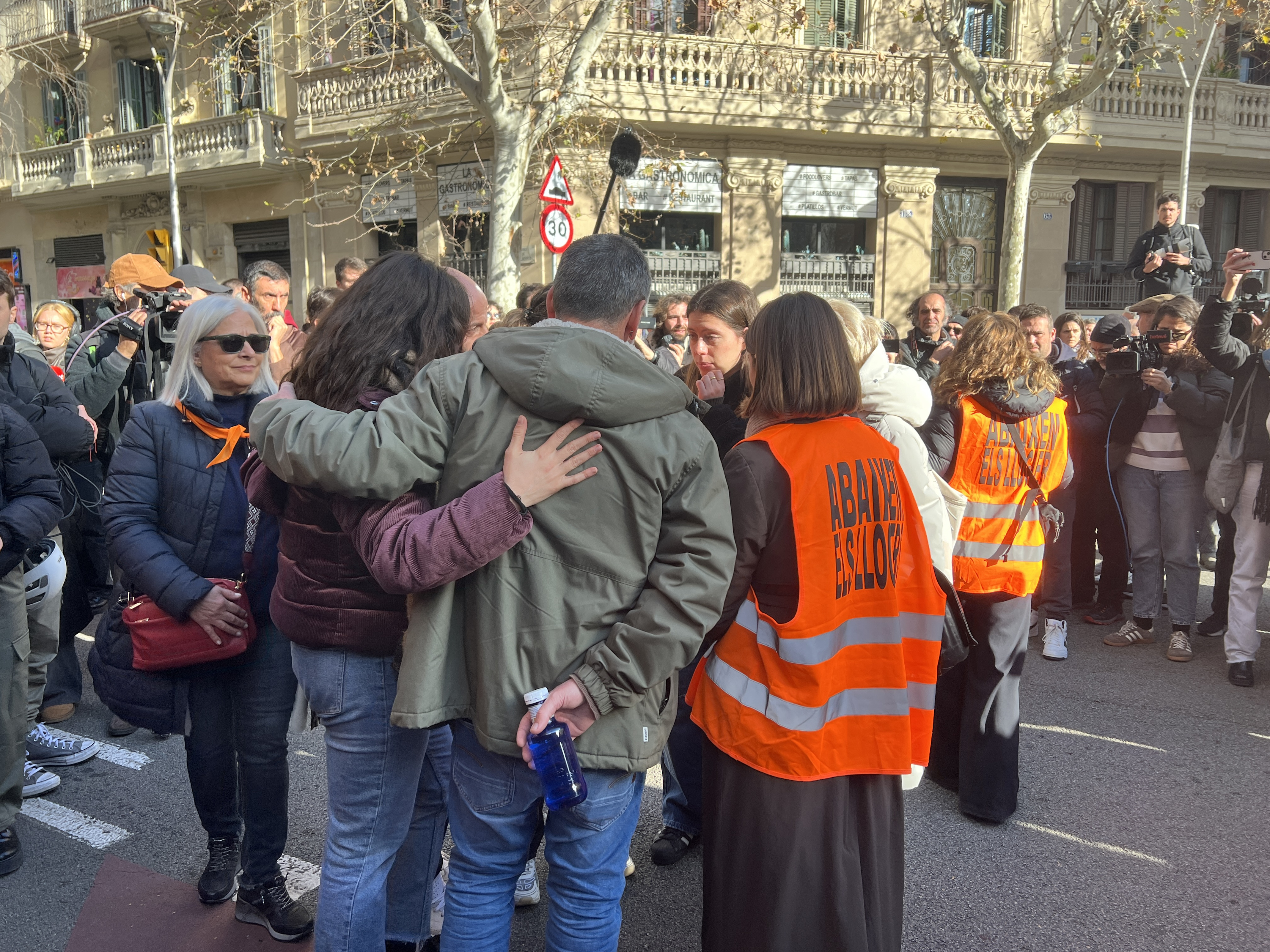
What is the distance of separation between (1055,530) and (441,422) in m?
4.03

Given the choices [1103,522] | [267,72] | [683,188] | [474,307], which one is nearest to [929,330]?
[1103,522]

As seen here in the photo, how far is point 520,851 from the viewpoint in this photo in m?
2.17

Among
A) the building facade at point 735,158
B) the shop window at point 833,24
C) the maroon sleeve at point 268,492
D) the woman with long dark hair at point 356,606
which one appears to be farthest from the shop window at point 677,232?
the maroon sleeve at point 268,492

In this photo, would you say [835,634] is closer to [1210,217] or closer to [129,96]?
[1210,217]

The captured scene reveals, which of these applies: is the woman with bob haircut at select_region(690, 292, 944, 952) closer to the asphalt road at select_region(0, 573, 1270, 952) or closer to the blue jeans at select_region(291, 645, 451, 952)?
the asphalt road at select_region(0, 573, 1270, 952)

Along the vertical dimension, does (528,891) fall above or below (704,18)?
below

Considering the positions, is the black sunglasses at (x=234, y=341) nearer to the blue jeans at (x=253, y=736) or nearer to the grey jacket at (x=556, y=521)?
the blue jeans at (x=253, y=736)

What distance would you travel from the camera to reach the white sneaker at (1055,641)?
5.79 meters

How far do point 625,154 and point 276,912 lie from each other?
7.31m

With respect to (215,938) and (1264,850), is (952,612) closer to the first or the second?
(1264,850)

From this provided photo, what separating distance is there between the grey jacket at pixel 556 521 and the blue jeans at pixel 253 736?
1.11 meters

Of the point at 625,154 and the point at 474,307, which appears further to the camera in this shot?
the point at 625,154

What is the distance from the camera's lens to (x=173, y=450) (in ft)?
9.64

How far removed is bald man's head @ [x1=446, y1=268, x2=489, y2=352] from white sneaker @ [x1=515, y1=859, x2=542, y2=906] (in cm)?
181
